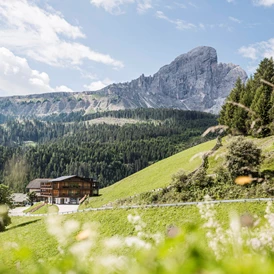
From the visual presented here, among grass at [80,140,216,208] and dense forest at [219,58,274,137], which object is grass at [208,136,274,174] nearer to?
dense forest at [219,58,274,137]

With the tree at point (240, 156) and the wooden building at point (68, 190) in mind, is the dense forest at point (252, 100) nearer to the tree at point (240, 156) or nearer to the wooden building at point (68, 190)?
the tree at point (240, 156)

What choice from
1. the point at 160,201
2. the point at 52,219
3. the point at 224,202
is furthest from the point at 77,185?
the point at 52,219

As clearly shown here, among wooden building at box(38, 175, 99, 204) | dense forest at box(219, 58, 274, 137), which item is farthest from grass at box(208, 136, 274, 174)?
wooden building at box(38, 175, 99, 204)

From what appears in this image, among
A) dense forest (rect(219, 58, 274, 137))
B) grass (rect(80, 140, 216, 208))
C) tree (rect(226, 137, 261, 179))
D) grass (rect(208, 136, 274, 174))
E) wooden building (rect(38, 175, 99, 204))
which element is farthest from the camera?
wooden building (rect(38, 175, 99, 204))

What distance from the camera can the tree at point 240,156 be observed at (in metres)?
34.2

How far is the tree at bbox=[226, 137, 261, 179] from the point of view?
1346 inches

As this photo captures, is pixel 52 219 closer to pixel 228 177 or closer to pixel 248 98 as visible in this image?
pixel 228 177

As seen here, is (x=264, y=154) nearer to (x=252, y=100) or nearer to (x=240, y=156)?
(x=240, y=156)

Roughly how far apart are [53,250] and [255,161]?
20827mm

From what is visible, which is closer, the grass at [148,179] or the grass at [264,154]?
the grass at [264,154]

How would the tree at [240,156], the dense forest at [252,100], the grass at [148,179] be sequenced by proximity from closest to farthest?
1. the tree at [240,156]
2. the dense forest at [252,100]
3. the grass at [148,179]

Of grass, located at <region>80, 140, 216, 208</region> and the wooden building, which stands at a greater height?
grass, located at <region>80, 140, 216, 208</region>

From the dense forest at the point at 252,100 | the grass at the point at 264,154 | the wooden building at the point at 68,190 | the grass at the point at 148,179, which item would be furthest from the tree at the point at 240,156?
the wooden building at the point at 68,190

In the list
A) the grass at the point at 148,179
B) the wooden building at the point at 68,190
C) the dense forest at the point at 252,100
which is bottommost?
the wooden building at the point at 68,190
